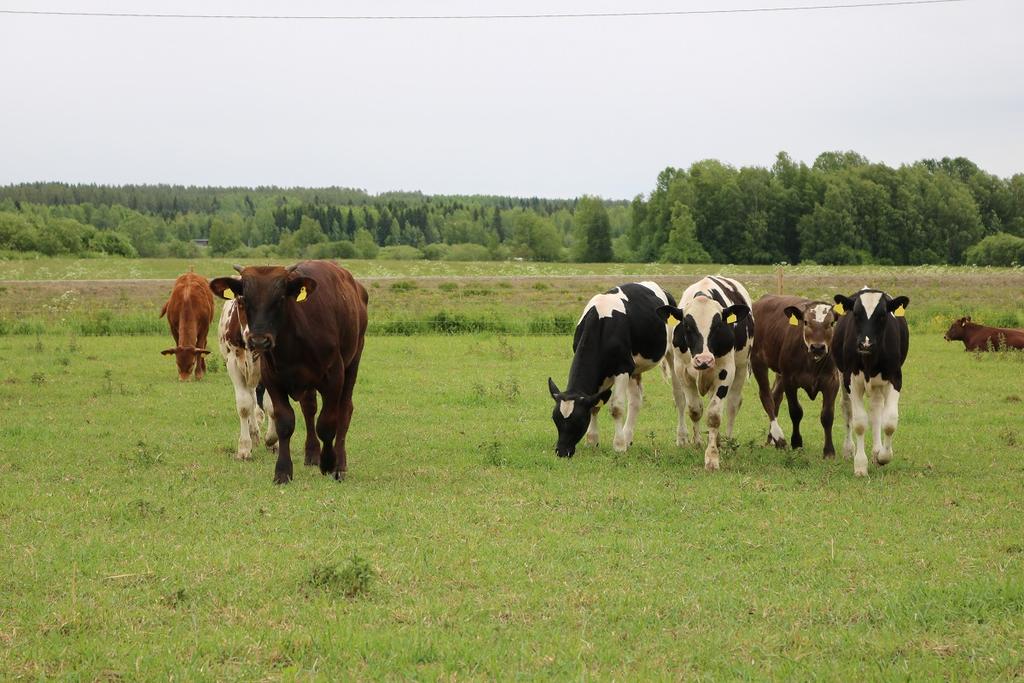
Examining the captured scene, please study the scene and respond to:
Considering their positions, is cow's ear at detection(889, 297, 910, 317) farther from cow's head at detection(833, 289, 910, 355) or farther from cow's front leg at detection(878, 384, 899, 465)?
cow's front leg at detection(878, 384, 899, 465)

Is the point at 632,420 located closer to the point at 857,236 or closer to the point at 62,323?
the point at 62,323

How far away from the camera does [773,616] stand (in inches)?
267

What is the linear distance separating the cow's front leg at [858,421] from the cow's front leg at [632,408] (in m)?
2.66

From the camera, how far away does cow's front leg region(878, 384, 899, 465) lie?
12.3m

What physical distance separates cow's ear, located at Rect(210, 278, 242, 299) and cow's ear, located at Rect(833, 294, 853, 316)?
660cm

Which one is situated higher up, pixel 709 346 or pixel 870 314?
pixel 870 314

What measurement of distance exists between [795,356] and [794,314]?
653 mm

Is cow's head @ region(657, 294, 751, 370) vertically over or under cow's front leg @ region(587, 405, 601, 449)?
over

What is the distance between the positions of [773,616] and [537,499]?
3.88 m

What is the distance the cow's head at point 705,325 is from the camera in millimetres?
13289

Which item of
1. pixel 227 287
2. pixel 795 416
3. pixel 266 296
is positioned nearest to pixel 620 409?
pixel 795 416

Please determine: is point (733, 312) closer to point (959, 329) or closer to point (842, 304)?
point (842, 304)

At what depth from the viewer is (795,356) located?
1413 centimetres

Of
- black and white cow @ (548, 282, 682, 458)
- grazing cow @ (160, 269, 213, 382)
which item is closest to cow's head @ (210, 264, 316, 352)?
black and white cow @ (548, 282, 682, 458)
